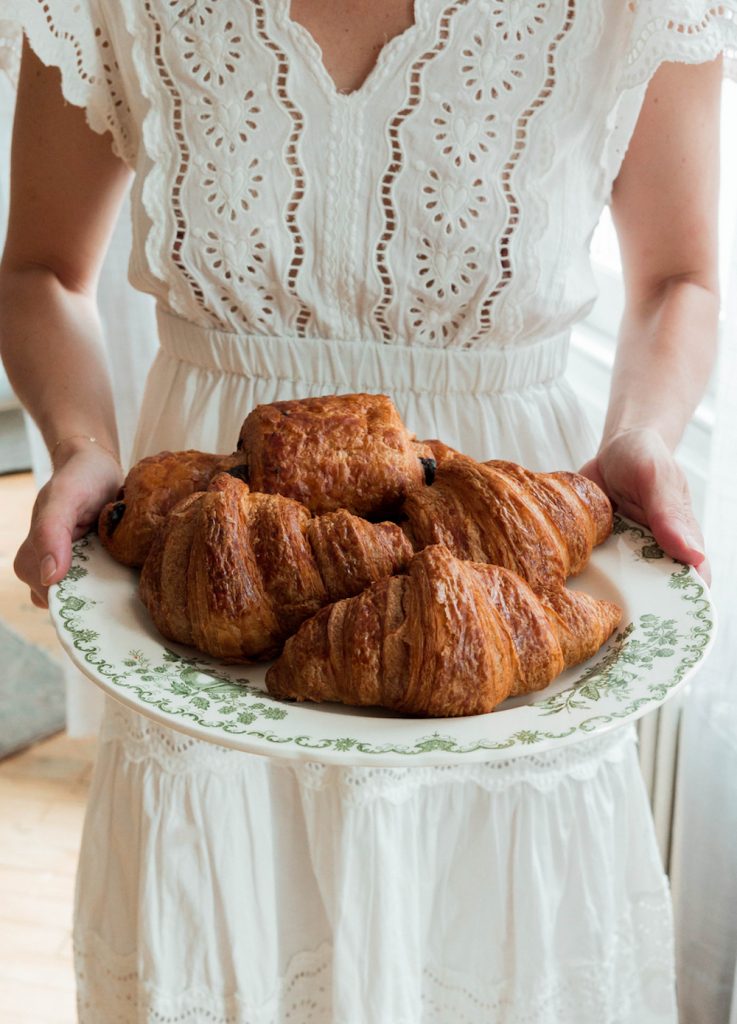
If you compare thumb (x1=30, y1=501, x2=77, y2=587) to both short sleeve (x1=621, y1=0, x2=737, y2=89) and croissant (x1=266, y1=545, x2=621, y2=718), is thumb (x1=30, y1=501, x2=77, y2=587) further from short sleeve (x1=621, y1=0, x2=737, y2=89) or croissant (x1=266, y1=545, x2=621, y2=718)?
short sleeve (x1=621, y1=0, x2=737, y2=89)

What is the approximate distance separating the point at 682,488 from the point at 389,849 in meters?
0.42

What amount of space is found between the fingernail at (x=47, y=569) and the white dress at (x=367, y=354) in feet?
0.81

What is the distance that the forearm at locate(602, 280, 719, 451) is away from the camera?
3.53 ft

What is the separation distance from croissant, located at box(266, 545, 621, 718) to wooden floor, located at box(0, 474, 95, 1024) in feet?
4.54

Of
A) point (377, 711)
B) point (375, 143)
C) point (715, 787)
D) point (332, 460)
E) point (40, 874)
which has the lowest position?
point (40, 874)

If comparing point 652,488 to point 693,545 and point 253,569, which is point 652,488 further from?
point 253,569

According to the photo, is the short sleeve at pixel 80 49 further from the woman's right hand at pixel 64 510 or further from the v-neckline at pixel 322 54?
the woman's right hand at pixel 64 510

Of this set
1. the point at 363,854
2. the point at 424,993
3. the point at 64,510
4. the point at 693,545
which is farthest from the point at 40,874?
the point at 693,545

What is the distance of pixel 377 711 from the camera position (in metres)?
0.75

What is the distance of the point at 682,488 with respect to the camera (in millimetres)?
948

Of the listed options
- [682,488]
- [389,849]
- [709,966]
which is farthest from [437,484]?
[709,966]

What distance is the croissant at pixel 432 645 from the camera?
727mm

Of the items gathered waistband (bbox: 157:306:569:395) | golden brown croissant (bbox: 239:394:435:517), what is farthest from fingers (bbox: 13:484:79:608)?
gathered waistband (bbox: 157:306:569:395)

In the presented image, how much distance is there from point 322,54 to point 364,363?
284mm
